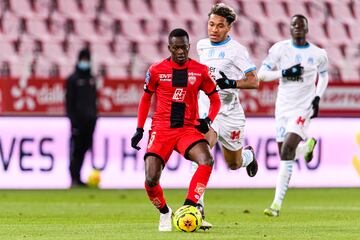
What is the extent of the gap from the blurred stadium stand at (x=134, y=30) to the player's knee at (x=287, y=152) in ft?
26.7

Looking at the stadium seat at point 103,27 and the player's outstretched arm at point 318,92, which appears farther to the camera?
the stadium seat at point 103,27

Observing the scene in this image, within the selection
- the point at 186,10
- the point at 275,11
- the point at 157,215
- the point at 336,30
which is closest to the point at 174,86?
the point at 157,215

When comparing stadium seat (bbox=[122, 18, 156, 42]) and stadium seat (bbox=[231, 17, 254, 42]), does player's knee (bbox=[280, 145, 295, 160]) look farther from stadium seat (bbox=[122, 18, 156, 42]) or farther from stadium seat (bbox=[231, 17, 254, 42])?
stadium seat (bbox=[231, 17, 254, 42])

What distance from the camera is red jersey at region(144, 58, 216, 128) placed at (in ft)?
30.3

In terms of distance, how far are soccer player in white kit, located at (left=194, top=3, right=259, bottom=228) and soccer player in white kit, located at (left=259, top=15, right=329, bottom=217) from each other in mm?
1396

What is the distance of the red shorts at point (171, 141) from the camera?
361 inches

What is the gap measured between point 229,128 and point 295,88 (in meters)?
1.98

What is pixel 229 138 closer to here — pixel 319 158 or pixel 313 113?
pixel 313 113

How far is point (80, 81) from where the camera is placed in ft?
58.7

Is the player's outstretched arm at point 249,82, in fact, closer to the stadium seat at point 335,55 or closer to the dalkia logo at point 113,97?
the dalkia logo at point 113,97

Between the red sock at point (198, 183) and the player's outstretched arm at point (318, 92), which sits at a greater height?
the player's outstretched arm at point (318, 92)

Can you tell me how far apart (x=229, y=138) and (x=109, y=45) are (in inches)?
442

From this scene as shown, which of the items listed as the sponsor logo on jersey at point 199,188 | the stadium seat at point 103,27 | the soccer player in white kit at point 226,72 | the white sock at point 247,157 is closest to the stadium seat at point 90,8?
the stadium seat at point 103,27

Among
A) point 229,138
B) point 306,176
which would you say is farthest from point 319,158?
point 229,138
